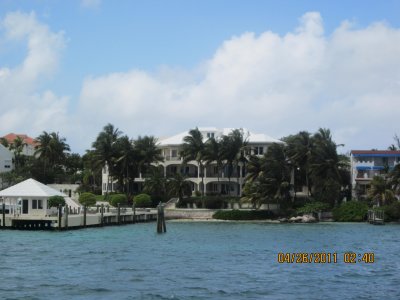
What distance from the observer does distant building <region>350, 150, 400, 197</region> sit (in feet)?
343

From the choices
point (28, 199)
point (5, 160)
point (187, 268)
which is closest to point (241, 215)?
point (28, 199)

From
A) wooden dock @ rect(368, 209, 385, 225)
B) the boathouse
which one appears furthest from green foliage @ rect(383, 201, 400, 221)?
the boathouse

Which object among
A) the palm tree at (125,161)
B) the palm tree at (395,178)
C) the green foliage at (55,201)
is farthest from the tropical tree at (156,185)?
the palm tree at (395,178)

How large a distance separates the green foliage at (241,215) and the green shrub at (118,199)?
1646cm

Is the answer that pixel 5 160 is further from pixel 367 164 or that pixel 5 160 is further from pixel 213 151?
pixel 367 164

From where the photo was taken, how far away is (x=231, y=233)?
69438 millimetres

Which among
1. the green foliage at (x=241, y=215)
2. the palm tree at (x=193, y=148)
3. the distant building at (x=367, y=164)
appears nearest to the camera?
the green foliage at (x=241, y=215)

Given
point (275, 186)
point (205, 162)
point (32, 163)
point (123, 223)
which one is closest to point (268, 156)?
point (275, 186)

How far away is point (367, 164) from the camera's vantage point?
106 meters

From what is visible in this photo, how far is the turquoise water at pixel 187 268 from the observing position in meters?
32.1

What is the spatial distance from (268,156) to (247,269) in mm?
58913

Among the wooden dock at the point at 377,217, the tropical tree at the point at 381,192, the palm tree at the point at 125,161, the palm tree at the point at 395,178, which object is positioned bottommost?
the wooden dock at the point at 377,217

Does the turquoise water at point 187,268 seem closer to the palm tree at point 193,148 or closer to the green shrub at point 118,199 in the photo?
the green shrub at point 118,199

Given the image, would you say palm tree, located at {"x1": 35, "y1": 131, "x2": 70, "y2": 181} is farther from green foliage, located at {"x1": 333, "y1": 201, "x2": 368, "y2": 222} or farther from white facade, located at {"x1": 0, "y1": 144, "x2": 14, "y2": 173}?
green foliage, located at {"x1": 333, "y1": 201, "x2": 368, "y2": 222}
